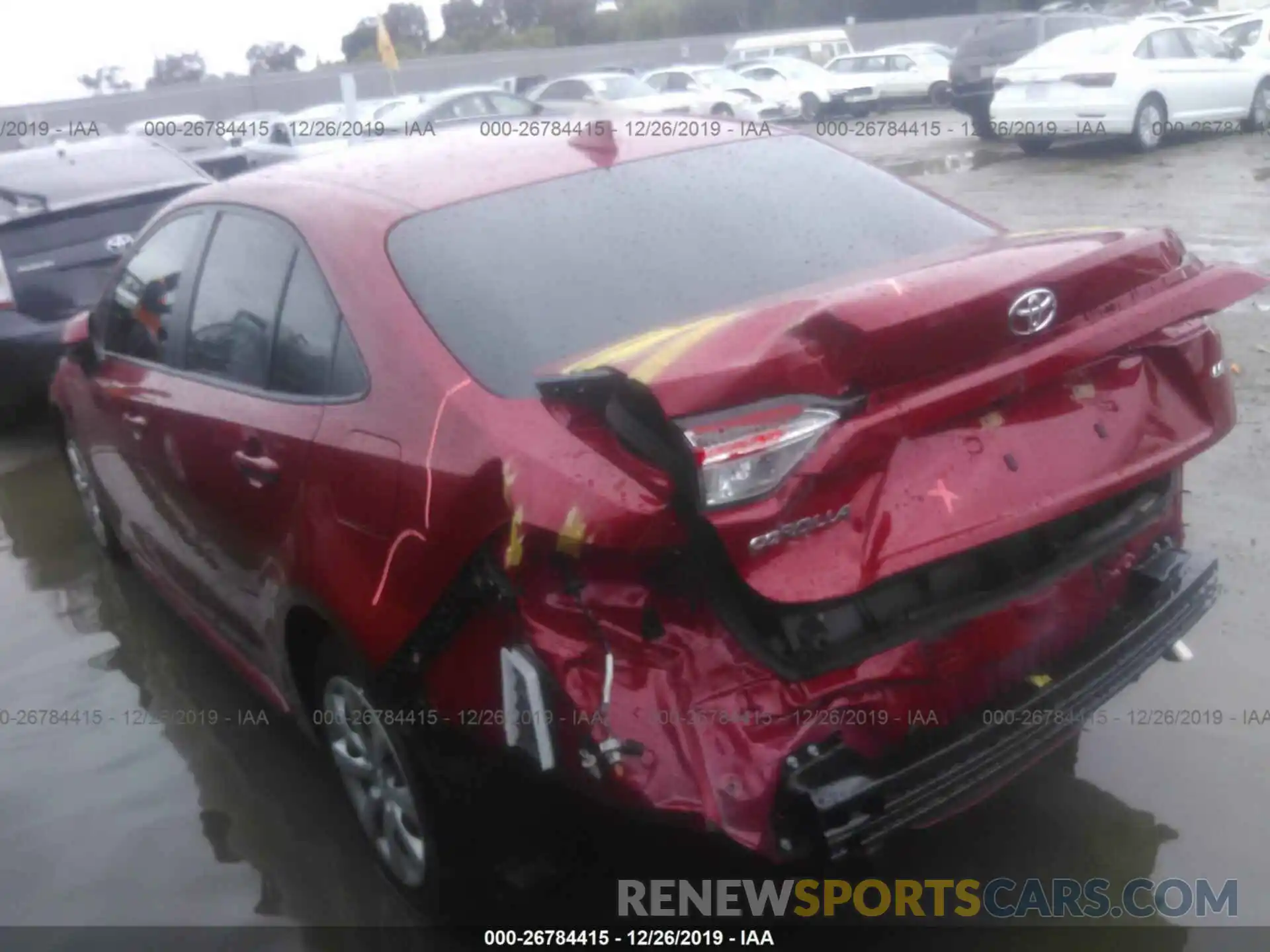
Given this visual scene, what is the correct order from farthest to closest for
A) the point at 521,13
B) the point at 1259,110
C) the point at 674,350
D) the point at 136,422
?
1. the point at 521,13
2. the point at 1259,110
3. the point at 136,422
4. the point at 674,350

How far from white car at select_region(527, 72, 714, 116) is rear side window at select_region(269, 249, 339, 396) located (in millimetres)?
18394

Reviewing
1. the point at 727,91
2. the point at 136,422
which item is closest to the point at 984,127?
the point at 727,91

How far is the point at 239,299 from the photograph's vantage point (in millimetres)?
3373

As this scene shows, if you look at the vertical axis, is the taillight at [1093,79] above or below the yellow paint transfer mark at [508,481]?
below

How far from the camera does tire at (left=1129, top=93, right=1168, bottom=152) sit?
543 inches

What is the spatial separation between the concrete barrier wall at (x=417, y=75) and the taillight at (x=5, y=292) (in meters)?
33.0

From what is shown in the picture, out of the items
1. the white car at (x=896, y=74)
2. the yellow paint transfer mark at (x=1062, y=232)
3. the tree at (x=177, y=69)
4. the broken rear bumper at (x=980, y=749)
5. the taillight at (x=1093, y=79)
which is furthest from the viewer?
the tree at (x=177, y=69)

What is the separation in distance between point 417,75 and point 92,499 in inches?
1583

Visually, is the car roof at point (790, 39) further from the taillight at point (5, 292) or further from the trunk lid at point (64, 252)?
the taillight at point (5, 292)

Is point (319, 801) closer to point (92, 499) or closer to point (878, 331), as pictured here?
point (878, 331)

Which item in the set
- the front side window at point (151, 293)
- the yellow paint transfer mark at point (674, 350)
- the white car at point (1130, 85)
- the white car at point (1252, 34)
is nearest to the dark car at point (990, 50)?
the white car at point (1252, 34)

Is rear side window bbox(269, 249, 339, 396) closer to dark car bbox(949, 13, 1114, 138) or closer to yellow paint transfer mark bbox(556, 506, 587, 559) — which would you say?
yellow paint transfer mark bbox(556, 506, 587, 559)

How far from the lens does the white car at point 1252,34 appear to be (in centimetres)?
1533

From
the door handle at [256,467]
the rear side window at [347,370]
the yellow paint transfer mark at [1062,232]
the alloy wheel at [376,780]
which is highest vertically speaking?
the yellow paint transfer mark at [1062,232]
